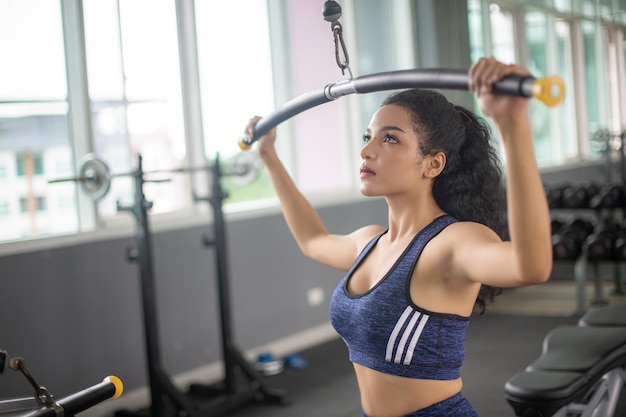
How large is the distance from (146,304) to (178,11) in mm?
1708

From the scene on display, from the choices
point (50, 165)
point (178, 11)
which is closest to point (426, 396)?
point (50, 165)

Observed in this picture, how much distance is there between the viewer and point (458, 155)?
145 centimetres

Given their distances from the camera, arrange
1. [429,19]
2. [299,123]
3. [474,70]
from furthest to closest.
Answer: [429,19], [299,123], [474,70]

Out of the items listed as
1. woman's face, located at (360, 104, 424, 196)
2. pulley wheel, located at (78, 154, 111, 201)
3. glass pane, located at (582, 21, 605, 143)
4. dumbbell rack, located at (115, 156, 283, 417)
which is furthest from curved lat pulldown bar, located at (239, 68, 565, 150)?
glass pane, located at (582, 21, 605, 143)

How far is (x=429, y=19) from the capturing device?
218 inches

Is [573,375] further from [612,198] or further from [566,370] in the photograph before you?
[612,198]

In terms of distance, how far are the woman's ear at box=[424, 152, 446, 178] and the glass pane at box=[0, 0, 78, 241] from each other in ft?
8.01

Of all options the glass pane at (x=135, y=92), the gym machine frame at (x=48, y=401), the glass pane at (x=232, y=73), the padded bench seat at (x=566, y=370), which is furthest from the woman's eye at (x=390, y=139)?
the glass pane at (x=232, y=73)

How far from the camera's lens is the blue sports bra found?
1319 millimetres

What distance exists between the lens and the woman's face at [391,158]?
1.38 meters

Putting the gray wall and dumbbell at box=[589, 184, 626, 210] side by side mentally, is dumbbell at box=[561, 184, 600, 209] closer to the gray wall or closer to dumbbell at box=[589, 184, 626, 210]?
dumbbell at box=[589, 184, 626, 210]

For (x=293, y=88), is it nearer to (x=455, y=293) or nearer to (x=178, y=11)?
(x=178, y=11)

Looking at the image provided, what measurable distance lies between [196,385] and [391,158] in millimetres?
2708

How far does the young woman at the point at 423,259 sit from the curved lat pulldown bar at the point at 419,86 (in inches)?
4.4
